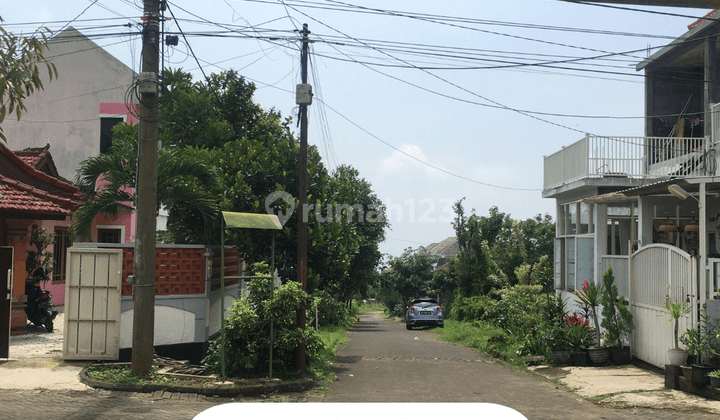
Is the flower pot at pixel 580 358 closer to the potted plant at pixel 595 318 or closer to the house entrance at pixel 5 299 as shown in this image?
the potted plant at pixel 595 318

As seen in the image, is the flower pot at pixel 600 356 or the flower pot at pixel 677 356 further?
the flower pot at pixel 600 356

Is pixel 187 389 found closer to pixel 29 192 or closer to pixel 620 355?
pixel 29 192

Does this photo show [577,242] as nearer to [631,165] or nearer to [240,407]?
[631,165]

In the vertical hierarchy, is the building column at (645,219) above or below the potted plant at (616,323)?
above

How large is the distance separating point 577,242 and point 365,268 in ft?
65.0

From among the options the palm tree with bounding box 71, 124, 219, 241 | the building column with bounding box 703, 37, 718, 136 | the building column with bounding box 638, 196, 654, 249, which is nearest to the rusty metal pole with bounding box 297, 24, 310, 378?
the palm tree with bounding box 71, 124, 219, 241

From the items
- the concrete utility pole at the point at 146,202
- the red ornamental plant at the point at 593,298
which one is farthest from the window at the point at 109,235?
the red ornamental plant at the point at 593,298

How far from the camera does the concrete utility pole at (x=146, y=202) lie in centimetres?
1030

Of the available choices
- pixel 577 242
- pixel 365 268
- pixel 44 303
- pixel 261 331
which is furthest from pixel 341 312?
pixel 261 331

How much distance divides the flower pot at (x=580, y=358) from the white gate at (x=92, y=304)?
9.19 metres

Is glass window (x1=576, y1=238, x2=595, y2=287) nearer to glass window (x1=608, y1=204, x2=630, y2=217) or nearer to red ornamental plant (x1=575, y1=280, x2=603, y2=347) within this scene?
glass window (x1=608, y1=204, x2=630, y2=217)

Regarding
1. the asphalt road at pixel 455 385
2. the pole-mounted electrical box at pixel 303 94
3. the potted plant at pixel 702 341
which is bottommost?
the asphalt road at pixel 455 385

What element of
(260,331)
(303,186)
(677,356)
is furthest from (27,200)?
(677,356)

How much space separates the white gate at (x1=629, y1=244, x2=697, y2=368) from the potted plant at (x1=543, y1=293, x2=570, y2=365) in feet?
4.78
